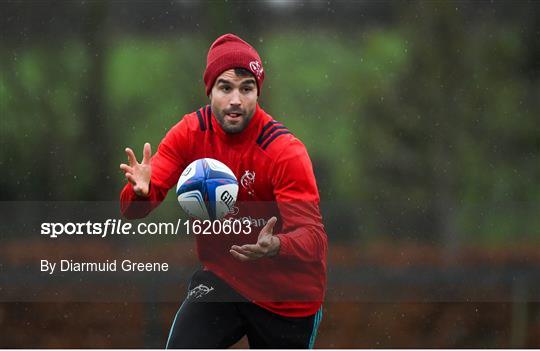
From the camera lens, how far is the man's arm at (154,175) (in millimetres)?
5266

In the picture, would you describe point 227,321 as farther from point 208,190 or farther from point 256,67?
point 256,67

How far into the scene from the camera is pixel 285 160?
5309mm

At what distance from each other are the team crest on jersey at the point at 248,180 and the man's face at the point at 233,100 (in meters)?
0.24

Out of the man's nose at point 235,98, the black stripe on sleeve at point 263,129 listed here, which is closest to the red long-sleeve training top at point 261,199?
the black stripe on sleeve at point 263,129

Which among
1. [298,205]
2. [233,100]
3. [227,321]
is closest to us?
[298,205]

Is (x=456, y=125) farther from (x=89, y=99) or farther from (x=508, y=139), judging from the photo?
(x=89, y=99)

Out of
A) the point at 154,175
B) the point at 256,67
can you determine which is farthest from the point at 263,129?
the point at 154,175

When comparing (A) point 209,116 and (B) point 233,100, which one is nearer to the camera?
(B) point 233,100

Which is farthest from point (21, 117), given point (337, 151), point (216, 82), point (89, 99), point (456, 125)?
point (216, 82)

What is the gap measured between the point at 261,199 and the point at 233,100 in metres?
0.56

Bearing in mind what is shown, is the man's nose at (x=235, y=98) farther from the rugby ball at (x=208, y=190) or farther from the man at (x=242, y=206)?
the rugby ball at (x=208, y=190)

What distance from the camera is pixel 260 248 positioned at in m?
5.00

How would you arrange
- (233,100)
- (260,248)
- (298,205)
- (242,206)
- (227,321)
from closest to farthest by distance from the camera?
(260,248)
(298,205)
(233,100)
(227,321)
(242,206)

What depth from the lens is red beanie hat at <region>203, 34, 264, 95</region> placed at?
17.8 ft
